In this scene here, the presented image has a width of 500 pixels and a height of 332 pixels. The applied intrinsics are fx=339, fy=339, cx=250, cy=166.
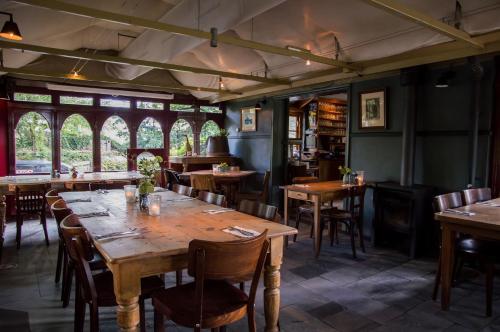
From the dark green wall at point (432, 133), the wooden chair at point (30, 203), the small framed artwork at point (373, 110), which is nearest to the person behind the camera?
the dark green wall at point (432, 133)

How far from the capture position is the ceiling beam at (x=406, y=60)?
12.2 ft

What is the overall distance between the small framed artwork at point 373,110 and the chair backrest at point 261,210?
297 centimetres

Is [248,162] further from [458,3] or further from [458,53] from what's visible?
[458,3]

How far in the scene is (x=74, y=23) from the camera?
464 centimetres

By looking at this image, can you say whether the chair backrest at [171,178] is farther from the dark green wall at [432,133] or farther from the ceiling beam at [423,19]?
the ceiling beam at [423,19]

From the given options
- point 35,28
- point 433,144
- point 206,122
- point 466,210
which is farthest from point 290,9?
point 206,122

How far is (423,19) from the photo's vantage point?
2959mm

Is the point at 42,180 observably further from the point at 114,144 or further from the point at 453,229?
the point at 453,229

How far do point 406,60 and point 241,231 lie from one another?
11.9 ft

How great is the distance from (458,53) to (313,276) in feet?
10.1

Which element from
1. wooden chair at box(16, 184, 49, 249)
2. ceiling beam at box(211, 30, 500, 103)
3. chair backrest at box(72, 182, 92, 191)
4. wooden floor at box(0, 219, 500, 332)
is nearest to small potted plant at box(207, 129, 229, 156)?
ceiling beam at box(211, 30, 500, 103)

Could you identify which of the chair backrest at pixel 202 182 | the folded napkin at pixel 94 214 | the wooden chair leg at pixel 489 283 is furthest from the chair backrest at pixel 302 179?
the folded napkin at pixel 94 214

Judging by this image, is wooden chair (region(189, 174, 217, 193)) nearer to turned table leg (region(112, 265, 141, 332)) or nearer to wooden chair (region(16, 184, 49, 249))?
wooden chair (region(16, 184, 49, 249))

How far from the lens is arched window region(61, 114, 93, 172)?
23.1 ft
